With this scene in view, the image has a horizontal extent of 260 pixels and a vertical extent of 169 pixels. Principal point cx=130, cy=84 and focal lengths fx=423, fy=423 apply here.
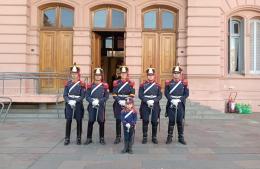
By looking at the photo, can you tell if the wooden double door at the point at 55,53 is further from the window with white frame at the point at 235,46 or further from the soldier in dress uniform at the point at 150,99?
the soldier in dress uniform at the point at 150,99

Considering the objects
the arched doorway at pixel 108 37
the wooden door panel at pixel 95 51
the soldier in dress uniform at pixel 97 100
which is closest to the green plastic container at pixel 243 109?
the arched doorway at pixel 108 37

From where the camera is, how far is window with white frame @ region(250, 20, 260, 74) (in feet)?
65.3

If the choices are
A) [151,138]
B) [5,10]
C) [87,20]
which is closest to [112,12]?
[87,20]

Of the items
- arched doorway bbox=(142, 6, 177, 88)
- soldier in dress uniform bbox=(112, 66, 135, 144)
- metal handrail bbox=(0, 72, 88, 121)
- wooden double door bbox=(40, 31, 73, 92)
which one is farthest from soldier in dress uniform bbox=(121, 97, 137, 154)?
wooden double door bbox=(40, 31, 73, 92)

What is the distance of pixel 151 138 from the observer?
37.3 feet

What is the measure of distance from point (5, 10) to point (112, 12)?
465cm

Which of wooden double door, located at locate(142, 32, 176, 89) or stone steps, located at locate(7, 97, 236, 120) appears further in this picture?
wooden double door, located at locate(142, 32, 176, 89)

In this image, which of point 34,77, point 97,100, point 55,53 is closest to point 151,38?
point 55,53

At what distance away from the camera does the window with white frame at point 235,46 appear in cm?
2006

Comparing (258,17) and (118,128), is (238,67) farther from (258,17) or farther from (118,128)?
(118,128)

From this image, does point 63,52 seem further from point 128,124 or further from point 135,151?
point 135,151

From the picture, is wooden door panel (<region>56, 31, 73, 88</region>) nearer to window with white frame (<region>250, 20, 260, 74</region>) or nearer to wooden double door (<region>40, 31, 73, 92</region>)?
wooden double door (<region>40, 31, 73, 92</region>)

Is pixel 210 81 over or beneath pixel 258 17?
beneath

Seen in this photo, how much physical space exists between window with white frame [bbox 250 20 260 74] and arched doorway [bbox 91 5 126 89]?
6107 millimetres
